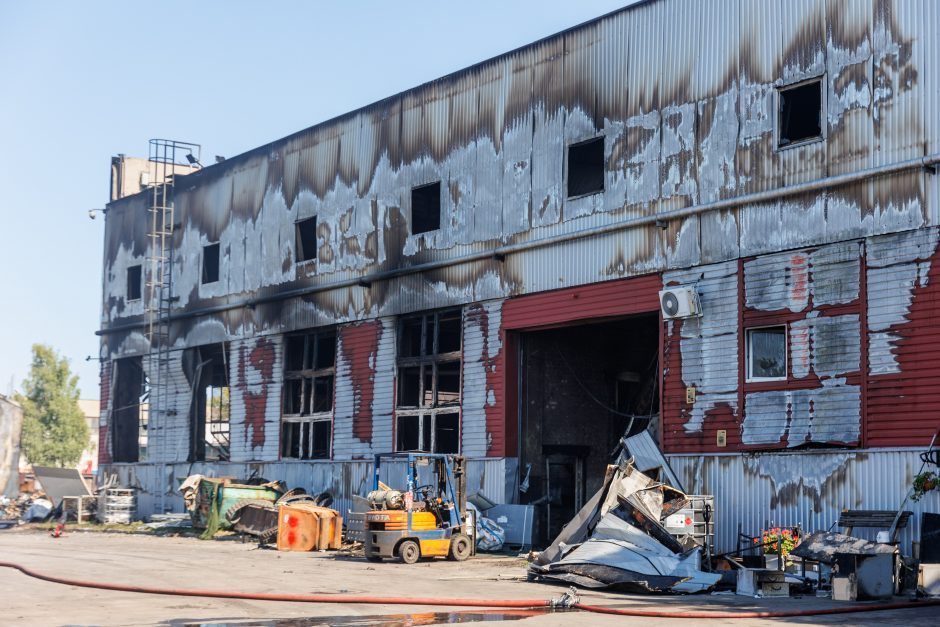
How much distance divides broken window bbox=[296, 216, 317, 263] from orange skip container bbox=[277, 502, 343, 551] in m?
9.39

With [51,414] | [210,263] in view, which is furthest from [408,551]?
[51,414]

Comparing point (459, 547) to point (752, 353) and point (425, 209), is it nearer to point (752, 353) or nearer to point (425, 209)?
point (752, 353)

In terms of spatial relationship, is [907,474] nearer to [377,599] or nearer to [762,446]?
[762,446]

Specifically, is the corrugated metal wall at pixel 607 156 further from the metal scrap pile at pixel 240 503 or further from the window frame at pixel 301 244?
the metal scrap pile at pixel 240 503

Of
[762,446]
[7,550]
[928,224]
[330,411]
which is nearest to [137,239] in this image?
[330,411]

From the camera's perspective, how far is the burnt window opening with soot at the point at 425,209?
1198 inches

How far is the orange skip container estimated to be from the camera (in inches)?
1084

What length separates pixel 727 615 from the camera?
1459 cm

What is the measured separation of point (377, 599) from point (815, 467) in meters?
8.91

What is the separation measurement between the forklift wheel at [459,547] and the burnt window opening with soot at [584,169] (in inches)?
318

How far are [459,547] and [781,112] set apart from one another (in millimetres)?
10733

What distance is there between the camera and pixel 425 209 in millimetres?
30797

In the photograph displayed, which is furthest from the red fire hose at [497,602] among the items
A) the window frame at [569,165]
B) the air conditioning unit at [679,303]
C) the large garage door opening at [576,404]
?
the window frame at [569,165]

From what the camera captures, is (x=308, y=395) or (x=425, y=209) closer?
(x=425, y=209)
